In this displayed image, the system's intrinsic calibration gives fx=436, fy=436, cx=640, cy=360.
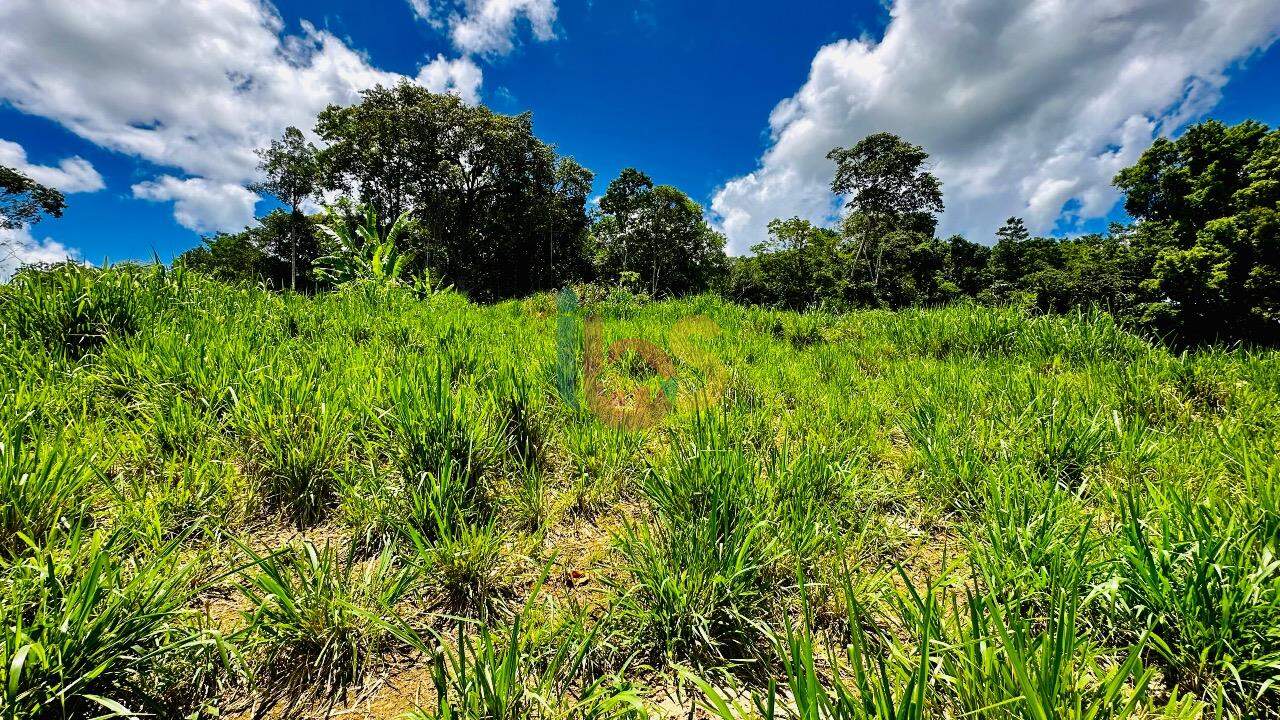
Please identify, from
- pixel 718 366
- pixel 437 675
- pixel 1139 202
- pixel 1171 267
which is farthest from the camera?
pixel 1139 202

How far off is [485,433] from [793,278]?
1526 inches

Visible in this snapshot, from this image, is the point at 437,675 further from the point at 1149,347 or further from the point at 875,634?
the point at 1149,347

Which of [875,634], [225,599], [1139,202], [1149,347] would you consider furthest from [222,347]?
[1139,202]

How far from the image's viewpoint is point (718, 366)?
3398mm

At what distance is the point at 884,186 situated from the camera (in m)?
29.9

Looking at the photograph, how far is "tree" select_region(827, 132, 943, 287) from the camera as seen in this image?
29.0 metres

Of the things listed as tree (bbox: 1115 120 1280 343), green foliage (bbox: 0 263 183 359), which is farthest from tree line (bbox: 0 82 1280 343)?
green foliage (bbox: 0 263 183 359)

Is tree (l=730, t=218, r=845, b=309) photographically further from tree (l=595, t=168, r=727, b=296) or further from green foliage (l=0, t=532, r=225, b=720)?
green foliage (l=0, t=532, r=225, b=720)

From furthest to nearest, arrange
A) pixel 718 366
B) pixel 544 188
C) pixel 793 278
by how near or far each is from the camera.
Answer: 1. pixel 793 278
2. pixel 544 188
3. pixel 718 366

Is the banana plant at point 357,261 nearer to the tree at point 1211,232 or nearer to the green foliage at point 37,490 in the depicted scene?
the green foliage at point 37,490

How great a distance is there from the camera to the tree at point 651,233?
35094mm

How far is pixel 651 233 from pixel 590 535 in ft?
121

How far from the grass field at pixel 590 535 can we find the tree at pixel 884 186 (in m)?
31.7

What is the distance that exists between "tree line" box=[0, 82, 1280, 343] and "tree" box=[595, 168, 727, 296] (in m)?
0.16
